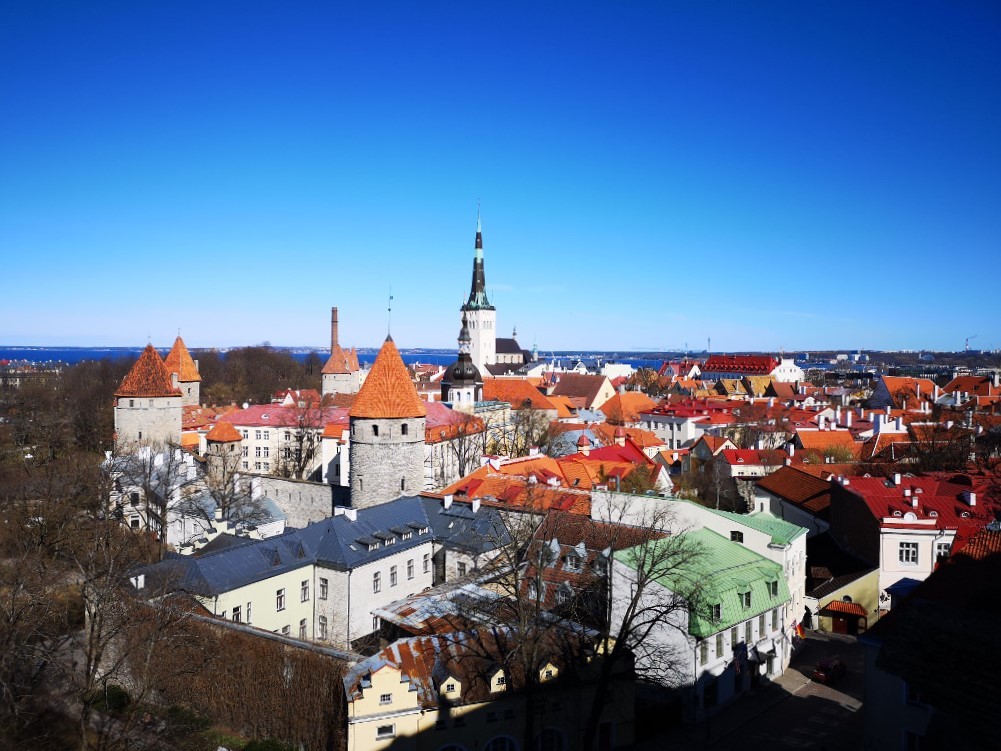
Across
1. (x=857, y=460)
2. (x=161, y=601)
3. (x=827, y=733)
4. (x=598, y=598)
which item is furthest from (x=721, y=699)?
(x=857, y=460)

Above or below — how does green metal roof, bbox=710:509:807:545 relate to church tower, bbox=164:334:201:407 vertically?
below

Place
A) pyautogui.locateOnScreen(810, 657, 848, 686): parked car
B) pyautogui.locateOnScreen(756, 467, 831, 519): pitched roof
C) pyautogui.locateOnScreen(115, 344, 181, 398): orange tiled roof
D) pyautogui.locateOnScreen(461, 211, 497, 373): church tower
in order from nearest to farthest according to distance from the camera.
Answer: pyautogui.locateOnScreen(810, 657, 848, 686): parked car
pyautogui.locateOnScreen(756, 467, 831, 519): pitched roof
pyautogui.locateOnScreen(115, 344, 181, 398): orange tiled roof
pyautogui.locateOnScreen(461, 211, 497, 373): church tower

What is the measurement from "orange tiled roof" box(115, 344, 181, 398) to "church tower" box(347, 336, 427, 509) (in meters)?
16.4

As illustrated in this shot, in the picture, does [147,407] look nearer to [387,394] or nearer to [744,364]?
[387,394]

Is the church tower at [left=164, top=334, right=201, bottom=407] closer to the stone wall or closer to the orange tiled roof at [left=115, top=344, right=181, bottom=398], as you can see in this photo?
the orange tiled roof at [left=115, top=344, right=181, bottom=398]

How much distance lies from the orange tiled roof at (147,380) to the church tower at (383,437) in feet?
53.9

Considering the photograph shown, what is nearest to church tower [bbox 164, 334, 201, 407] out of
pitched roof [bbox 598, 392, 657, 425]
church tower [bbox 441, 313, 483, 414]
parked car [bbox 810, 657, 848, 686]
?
church tower [bbox 441, 313, 483, 414]

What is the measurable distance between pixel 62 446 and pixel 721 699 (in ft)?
169

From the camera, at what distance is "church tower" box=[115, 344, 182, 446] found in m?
40.7

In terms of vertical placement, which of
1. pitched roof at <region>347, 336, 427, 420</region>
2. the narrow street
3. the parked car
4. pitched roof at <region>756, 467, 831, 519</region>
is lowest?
the narrow street

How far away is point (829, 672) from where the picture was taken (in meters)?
21.8

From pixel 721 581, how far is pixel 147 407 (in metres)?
32.2

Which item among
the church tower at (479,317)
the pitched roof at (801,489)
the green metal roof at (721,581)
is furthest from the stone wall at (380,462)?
the church tower at (479,317)

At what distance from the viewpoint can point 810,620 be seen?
2650 centimetres
